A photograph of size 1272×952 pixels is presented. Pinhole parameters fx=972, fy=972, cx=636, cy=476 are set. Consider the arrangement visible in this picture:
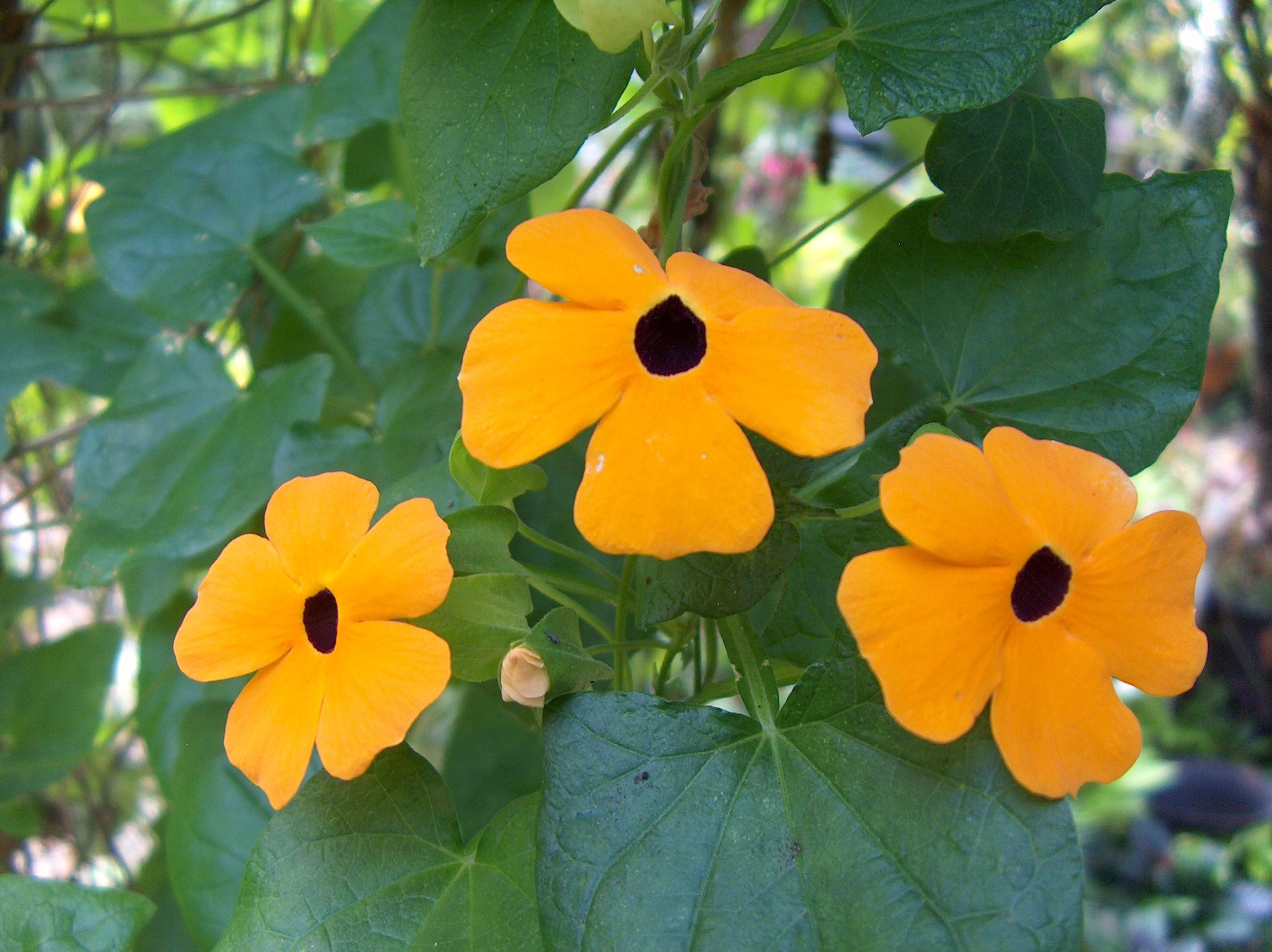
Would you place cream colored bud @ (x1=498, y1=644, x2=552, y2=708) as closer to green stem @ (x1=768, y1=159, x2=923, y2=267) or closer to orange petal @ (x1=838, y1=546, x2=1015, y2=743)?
orange petal @ (x1=838, y1=546, x2=1015, y2=743)

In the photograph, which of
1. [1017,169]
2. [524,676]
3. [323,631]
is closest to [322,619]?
[323,631]

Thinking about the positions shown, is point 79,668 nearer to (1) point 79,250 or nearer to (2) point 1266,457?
(1) point 79,250

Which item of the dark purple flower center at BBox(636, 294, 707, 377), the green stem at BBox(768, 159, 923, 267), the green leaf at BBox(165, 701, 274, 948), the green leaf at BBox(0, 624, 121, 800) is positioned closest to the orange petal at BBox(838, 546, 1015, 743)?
the dark purple flower center at BBox(636, 294, 707, 377)

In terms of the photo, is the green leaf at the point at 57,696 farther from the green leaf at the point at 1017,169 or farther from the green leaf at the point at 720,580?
the green leaf at the point at 1017,169

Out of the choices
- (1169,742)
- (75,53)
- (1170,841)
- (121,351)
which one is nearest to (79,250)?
(75,53)

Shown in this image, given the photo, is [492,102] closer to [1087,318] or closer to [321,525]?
[321,525]

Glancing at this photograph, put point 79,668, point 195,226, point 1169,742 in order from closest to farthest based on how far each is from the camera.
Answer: point 195,226 < point 79,668 < point 1169,742
